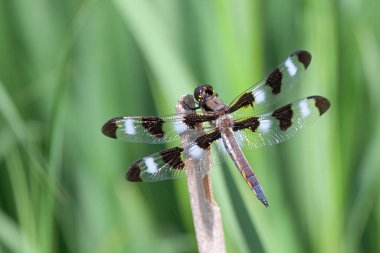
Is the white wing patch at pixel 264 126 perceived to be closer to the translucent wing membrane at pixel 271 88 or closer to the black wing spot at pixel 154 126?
the translucent wing membrane at pixel 271 88

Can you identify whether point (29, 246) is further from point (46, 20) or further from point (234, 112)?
point (46, 20)

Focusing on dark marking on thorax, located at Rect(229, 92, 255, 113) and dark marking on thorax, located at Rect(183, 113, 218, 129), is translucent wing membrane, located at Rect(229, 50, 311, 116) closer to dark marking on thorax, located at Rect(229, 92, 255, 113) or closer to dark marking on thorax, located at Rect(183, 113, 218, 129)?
dark marking on thorax, located at Rect(229, 92, 255, 113)

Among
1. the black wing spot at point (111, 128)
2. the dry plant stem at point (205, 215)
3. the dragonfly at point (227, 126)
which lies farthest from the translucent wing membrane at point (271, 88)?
the dry plant stem at point (205, 215)

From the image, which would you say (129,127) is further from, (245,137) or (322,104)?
(322,104)

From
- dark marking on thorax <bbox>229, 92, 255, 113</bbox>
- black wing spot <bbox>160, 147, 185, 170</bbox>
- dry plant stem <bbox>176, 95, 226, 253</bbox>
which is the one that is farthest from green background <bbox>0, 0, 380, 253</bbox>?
dry plant stem <bbox>176, 95, 226, 253</bbox>

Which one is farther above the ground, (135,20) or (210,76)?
(135,20)

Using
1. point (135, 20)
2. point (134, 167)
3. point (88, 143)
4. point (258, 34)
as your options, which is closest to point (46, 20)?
point (88, 143)
